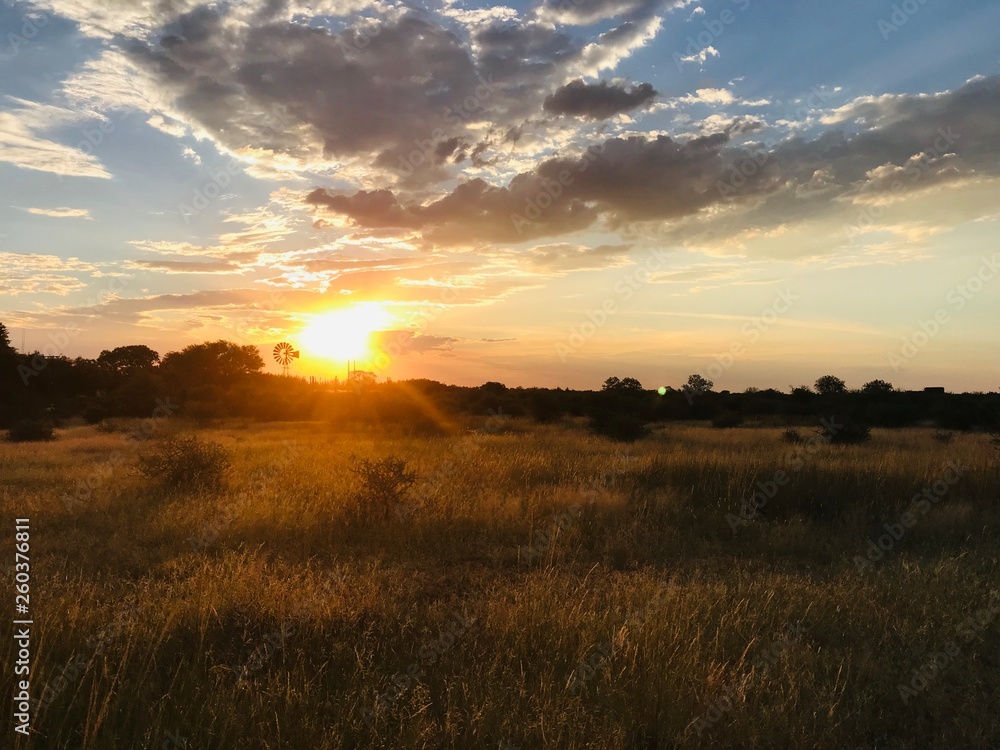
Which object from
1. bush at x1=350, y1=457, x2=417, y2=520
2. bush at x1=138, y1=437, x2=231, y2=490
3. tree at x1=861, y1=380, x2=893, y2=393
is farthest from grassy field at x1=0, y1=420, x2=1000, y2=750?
tree at x1=861, y1=380, x2=893, y2=393

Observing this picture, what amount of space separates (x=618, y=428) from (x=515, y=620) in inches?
905

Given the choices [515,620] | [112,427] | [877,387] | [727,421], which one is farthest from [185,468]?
[877,387]

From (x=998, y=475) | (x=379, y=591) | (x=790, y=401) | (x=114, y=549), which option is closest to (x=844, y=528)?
(x=998, y=475)

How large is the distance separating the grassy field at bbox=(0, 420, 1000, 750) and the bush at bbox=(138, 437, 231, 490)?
167 cm

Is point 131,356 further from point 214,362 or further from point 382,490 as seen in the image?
point 382,490

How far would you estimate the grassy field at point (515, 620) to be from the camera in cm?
391

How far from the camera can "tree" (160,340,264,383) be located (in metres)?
75.5

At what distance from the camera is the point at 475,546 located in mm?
8633

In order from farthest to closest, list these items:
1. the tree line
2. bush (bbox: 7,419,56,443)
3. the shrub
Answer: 1. the tree line
2. the shrub
3. bush (bbox: 7,419,56,443)

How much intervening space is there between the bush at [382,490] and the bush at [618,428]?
1640cm

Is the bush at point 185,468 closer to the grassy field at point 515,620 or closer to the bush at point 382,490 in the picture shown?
the grassy field at point 515,620

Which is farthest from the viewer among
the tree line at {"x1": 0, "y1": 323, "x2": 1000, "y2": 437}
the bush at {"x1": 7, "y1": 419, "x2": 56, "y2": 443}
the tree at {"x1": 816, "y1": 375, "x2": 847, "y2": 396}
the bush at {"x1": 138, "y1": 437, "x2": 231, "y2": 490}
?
the tree at {"x1": 816, "y1": 375, "x2": 847, "y2": 396}

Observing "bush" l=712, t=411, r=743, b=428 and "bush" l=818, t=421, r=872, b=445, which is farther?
"bush" l=712, t=411, r=743, b=428

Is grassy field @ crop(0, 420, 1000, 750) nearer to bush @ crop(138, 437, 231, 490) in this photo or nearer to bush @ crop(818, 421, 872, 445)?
bush @ crop(138, 437, 231, 490)
